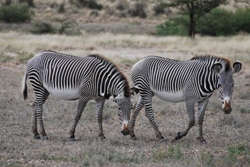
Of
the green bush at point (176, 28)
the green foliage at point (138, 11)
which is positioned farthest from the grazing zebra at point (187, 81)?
the green foliage at point (138, 11)

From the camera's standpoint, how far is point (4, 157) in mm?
8094

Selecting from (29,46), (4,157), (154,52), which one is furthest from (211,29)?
(4,157)

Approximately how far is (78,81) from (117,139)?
127 cm

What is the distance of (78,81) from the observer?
9.81 metres

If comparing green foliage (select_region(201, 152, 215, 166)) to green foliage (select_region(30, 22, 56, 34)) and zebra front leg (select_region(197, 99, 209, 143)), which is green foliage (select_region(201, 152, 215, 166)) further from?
green foliage (select_region(30, 22, 56, 34))

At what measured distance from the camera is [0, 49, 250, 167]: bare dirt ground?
796 centimetres

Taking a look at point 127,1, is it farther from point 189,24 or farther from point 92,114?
point 92,114

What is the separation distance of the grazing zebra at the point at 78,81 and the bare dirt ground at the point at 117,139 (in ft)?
1.72

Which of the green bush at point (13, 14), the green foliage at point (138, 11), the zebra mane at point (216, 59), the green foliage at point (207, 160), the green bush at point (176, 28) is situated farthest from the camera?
the green foliage at point (138, 11)

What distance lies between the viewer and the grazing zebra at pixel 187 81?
9398 millimetres

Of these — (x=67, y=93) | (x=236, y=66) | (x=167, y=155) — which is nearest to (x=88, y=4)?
(x=67, y=93)

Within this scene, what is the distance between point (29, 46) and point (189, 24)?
13.7 meters

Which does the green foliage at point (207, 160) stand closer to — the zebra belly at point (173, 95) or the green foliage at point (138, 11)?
the zebra belly at point (173, 95)

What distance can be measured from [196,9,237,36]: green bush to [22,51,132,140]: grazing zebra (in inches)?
1010
